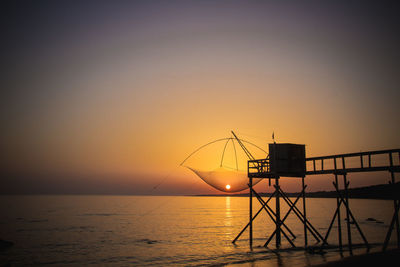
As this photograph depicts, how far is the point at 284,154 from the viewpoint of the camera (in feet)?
74.1

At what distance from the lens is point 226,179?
33344 mm

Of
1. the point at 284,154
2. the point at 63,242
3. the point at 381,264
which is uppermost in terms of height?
the point at 284,154

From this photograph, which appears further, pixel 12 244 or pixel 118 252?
pixel 12 244

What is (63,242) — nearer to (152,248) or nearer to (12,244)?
(12,244)

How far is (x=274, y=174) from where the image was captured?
22.5 metres

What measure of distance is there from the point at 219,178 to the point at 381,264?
2025 cm

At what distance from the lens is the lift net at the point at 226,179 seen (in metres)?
32.1

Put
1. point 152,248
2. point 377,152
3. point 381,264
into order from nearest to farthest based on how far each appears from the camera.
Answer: point 381,264 → point 377,152 → point 152,248

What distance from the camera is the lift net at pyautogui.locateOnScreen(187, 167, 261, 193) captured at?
105ft

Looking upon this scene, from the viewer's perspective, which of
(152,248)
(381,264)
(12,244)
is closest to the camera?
(381,264)

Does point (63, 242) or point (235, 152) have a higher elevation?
point (235, 152)

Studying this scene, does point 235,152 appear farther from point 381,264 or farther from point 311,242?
point 381,264

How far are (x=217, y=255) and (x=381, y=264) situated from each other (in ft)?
42.6

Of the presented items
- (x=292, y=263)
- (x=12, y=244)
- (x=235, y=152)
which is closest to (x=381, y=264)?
(x=292, y=263)
